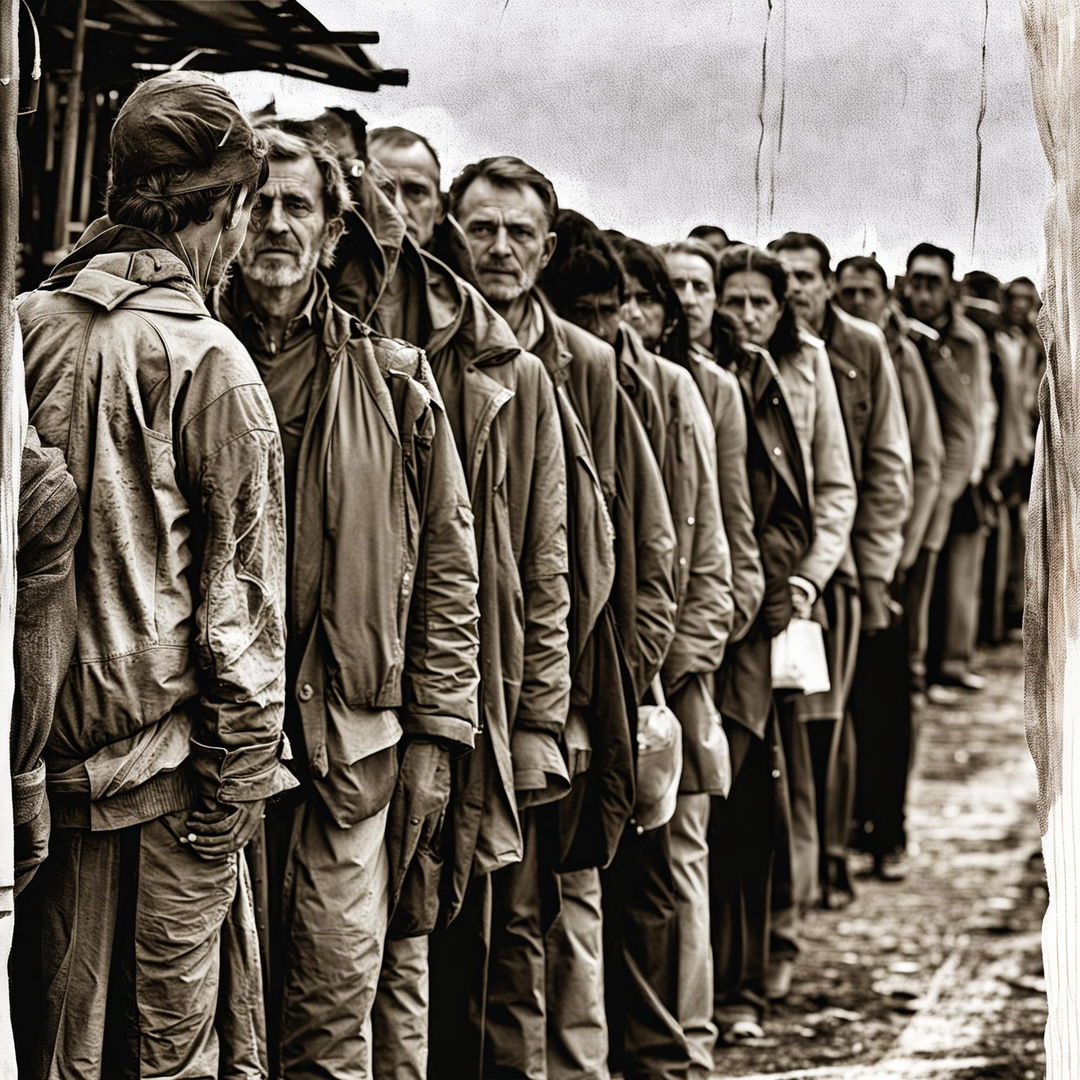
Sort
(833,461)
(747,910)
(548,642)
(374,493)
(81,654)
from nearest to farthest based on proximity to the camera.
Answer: (81,654), (374,493), (548,642), (747,910), (833,461)

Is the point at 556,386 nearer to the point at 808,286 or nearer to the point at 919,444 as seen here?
the point at 808,286

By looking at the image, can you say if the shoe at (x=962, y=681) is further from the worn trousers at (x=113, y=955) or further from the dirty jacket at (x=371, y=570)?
the worn trousers at (x=113, y=955)

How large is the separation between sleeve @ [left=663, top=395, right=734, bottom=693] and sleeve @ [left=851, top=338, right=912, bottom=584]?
82.8 inches

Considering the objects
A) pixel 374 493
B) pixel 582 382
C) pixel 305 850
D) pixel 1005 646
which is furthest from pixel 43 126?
pixel 1005 646

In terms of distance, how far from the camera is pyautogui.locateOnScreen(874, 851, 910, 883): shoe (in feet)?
28.2

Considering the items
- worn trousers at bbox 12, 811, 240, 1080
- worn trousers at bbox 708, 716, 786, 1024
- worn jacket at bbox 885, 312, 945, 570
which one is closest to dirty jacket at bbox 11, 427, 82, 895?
worn trousers at bbox 12, 811, 240, 1080

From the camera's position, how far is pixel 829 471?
285 inches

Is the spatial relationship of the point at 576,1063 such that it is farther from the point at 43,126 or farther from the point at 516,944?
the point at 43,126

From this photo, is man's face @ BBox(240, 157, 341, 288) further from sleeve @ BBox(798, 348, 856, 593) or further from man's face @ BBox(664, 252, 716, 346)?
sleeve @ BBox(798, 348, 856, 593)

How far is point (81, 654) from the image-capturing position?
130 inches

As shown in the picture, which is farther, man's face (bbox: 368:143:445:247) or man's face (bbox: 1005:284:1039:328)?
man's face (bbox: 1005:284:1039:328)

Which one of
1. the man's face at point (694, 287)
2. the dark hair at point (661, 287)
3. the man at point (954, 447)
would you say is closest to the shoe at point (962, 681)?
the man at point (954, 447)

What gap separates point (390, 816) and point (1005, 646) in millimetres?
11588

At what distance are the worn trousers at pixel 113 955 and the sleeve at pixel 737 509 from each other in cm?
295
